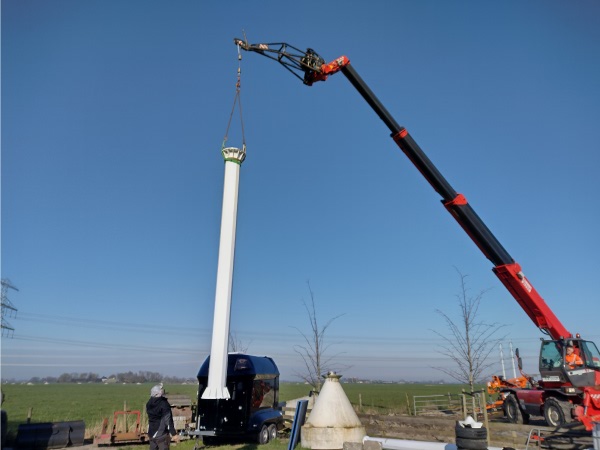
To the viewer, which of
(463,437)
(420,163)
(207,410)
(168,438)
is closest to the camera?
(463,437)

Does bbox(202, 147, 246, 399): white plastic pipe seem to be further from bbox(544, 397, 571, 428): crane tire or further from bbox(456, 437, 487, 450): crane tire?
bbox(544, 397, 571, 428): crane tire

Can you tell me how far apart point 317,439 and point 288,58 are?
11.1 metres

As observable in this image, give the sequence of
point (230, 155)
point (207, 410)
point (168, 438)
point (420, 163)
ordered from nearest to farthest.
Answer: point (168, 438) < point (230, 155) < point (420, 163) < point (207, 410)

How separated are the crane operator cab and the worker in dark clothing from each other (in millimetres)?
12306

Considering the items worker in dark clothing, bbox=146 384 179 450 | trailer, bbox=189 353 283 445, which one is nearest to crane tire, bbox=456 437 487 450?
worker in dark clothing, bbox=146 384 179 450

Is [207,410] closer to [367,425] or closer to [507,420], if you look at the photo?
[367,425]

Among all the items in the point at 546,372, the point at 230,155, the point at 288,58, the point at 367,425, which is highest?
the point at 288,58

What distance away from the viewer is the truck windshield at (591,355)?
14.5 metres

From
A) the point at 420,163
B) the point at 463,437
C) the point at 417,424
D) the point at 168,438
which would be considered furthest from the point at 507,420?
the point at 168,438

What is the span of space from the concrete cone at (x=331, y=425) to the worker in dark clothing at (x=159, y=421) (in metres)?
4.40

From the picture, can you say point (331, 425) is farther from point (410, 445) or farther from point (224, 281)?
point (224, 281)

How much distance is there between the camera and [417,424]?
55.4 feet

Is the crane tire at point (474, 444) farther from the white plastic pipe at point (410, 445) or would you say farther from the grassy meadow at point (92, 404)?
the grassy meadow at point (92, 404)

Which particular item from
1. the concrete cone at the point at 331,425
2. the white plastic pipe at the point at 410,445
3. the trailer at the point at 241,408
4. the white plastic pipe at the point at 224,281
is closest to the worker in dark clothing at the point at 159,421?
the white plastic pipe at the point at 224,281
